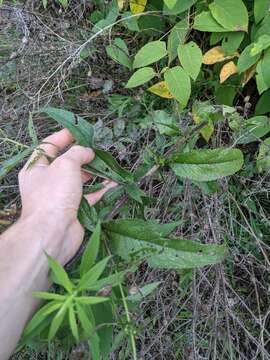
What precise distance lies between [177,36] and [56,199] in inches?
30.5

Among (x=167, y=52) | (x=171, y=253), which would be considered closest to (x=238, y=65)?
(x=167, y=52)

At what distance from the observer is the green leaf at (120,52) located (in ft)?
5.80

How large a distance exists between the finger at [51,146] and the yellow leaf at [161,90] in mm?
487

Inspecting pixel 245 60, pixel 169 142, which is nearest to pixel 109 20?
pixel 245 60

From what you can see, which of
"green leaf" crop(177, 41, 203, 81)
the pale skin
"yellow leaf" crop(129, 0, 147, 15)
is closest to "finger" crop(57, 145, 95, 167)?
the pale skin

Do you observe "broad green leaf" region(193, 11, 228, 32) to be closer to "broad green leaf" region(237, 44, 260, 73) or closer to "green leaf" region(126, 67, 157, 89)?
"broad green leaf" region(237, 44, 260, 73)

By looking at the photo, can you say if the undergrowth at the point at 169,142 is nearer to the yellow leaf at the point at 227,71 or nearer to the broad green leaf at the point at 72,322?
the yellow leaf at the point at 227,71

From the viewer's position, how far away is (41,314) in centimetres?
85

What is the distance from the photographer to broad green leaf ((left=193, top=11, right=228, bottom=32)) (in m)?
1.56

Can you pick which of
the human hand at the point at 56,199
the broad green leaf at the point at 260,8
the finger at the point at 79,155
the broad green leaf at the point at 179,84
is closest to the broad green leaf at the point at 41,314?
the human hand at the point at 56,199

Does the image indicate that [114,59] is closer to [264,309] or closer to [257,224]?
[257,224]

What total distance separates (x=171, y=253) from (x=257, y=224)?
0.68 m

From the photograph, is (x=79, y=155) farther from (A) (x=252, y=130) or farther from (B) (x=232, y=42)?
(B) (x=232, y=42)

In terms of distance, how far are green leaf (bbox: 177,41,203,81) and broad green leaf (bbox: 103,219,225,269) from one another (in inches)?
24.6
